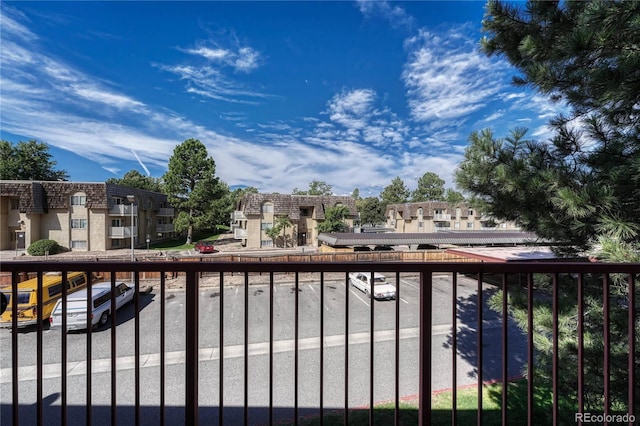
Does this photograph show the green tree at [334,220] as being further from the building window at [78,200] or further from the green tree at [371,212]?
the green tree at [371,212]

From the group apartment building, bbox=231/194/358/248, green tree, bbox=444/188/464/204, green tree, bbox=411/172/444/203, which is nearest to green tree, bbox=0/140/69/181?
apartment building, bbox=231/194/358/248

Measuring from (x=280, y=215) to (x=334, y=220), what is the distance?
15.8 feet

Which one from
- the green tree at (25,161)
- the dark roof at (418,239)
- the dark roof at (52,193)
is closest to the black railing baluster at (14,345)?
the dark roof at (418,239)

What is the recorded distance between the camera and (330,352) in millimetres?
6254

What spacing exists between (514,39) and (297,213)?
21.3m

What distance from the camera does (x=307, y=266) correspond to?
1.33 meters

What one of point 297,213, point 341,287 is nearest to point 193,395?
point 341,287

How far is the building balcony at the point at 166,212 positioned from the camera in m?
25.9

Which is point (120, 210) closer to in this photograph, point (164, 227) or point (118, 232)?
point (118, 232)

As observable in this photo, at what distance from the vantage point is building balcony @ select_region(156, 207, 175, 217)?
84.8ft

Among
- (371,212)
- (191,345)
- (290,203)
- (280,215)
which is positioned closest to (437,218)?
(371,212)

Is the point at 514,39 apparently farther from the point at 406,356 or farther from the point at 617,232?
the point at 406,356

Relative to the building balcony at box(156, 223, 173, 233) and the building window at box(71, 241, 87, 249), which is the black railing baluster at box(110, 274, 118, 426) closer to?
the building window at box(71, 241, 87, 249)

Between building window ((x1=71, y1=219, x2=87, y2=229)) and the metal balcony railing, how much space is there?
14.2 m
